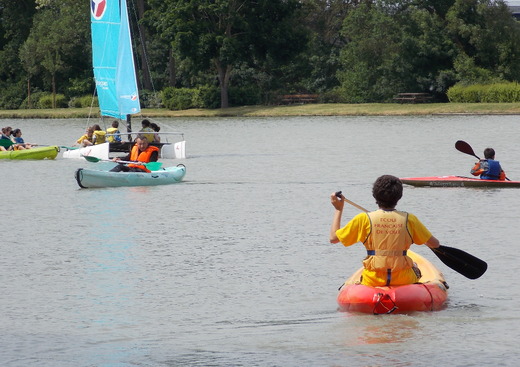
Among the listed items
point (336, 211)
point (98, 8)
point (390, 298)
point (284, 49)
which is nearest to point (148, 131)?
point (98, 8)

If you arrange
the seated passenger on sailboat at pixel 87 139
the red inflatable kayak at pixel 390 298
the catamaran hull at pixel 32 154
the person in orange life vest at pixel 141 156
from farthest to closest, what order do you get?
1. the catamaran hull at pixel 32 154
2. the seated passenger on sailboat at pixel 87 139
3. the person in orange life vest at pixel 141 156
4. the red inflatable kayak at pixel 390 298

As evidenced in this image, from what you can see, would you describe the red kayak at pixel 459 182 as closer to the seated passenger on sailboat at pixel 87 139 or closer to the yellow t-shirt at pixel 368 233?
the seated passenger on sailboat at pixel 87 139

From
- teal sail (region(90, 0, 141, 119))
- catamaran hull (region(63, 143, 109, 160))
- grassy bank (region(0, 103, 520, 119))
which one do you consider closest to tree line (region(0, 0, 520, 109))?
grassy bank (region(0, 103, 520, 119))

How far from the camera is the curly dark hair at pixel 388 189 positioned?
35.1 ft

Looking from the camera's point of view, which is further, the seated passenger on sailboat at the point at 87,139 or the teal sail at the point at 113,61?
the teal sail at the point at 113,61

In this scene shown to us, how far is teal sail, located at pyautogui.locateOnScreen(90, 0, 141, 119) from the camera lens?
38625 millimetres

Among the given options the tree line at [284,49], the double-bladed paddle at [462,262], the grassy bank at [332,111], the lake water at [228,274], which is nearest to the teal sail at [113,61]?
the lake water at [228,274]

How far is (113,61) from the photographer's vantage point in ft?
128

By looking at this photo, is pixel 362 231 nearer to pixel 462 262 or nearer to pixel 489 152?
pixel 462 262

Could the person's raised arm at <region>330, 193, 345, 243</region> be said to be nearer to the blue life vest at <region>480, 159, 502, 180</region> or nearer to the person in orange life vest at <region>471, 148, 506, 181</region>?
the person in orange life vest at <region>471, 148, 506, 181</region>

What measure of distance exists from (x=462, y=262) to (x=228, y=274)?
12.1ft

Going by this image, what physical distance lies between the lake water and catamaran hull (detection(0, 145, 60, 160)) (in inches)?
90.0

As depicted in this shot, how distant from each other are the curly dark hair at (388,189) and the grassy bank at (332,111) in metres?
51.6

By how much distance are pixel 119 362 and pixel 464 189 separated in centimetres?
1573
